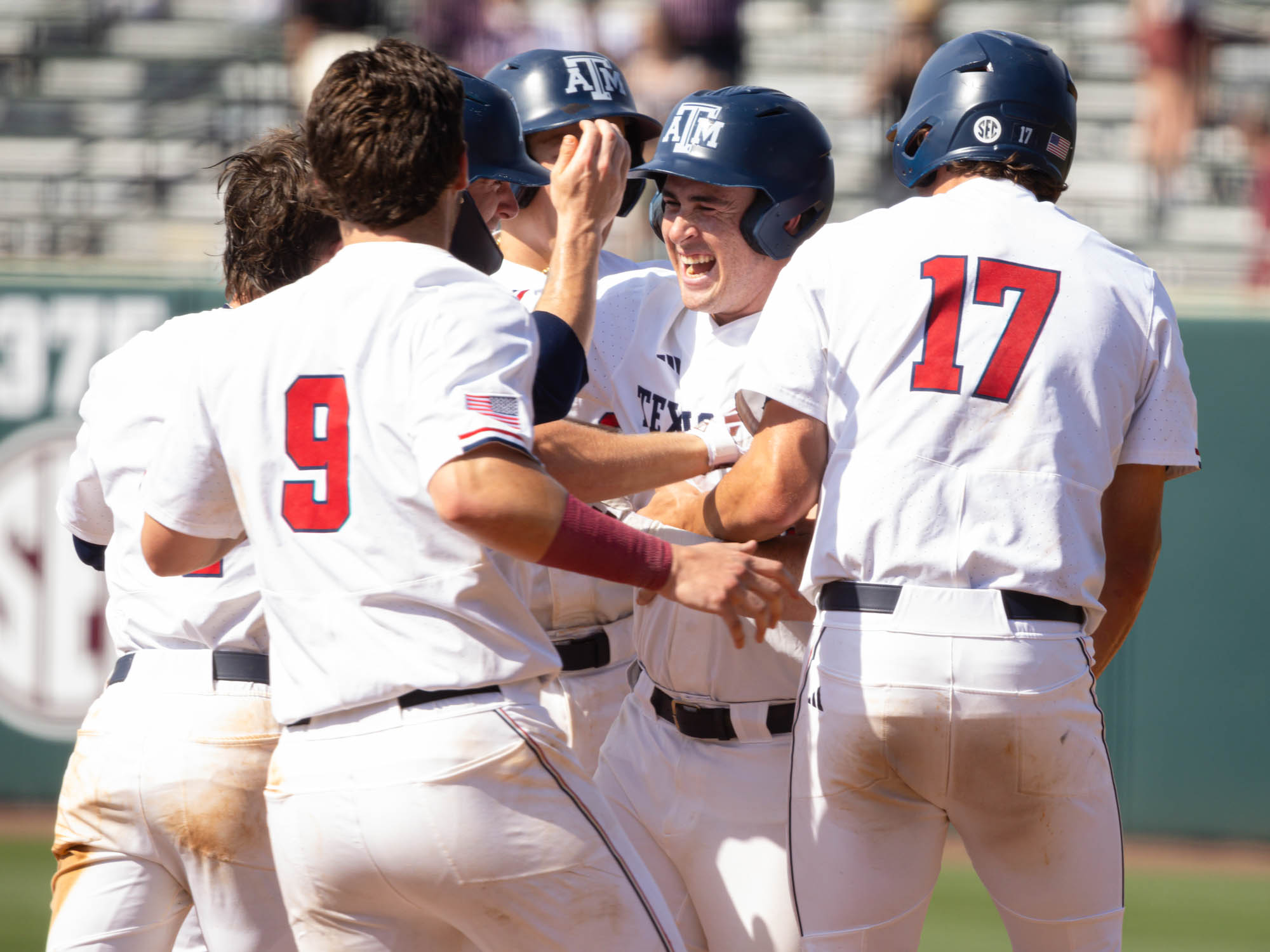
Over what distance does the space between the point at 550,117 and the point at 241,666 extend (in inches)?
75.7

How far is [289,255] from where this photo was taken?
2.94 meters

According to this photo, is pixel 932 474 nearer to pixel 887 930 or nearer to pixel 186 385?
pixel 887 930

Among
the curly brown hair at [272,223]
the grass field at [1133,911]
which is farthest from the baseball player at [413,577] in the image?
the grass field at [1133,911]

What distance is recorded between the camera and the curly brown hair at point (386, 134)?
227 centimetres

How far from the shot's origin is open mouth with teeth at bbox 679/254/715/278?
10.8 ft

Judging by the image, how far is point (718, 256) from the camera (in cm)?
329

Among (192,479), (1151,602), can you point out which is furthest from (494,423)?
(1151,602)

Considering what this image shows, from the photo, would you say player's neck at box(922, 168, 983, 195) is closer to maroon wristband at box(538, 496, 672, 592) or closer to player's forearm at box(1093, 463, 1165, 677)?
player's forearm at box(1093, 463, 1165, 677)

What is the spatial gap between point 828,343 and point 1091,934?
1.16m

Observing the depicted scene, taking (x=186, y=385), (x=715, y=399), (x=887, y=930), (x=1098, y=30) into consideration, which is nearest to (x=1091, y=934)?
(x=887, y=930)

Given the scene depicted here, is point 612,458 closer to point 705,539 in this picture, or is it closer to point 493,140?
point 705,539

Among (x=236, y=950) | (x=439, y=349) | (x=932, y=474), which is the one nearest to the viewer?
(x=439, y=349)

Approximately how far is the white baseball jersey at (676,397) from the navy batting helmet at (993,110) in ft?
2.14

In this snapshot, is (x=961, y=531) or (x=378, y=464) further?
(x=961, y=531)
